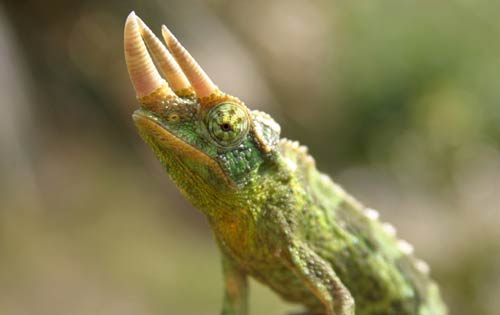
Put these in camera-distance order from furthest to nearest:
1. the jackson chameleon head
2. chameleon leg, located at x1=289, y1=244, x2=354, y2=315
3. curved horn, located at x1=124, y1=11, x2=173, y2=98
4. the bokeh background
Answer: the bokeh background, chameleon leg, located at x1=289, y1=244, x2=354, y2=315, the jackson chameleon head, curved horn, located at x1=124, y1=11, x2=173, y2=98

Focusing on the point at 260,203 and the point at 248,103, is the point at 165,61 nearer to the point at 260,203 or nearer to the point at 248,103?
the point at 260,203

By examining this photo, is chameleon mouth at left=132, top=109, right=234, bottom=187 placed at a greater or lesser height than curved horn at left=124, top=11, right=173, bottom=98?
lesser

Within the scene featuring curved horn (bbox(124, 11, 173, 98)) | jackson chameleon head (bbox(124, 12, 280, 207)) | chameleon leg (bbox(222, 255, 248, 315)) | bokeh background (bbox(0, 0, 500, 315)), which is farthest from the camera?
bokeh background (bbox(0, 0, 500, 315))

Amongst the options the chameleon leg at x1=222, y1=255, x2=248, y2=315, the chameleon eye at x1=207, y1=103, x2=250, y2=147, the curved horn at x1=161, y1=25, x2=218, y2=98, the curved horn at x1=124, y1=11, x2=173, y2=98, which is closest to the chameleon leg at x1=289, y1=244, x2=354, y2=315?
the chameleon leg at x1=222, y1=255, x2=248, y2=315

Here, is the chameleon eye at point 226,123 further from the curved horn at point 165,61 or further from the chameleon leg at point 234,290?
the chameleon leg at point 234,290

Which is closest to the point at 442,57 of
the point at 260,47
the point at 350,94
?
the point at 350,94

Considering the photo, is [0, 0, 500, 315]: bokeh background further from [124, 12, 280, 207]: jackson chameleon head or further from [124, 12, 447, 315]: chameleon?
[124, 12, 280, 207]: jackson chameleon head

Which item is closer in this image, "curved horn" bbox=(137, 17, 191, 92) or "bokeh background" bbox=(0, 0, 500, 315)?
"curved horn" bbox=(137, 17, 191, 92)

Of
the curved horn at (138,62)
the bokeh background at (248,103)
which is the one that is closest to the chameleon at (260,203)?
the curved horn at (138,62)
